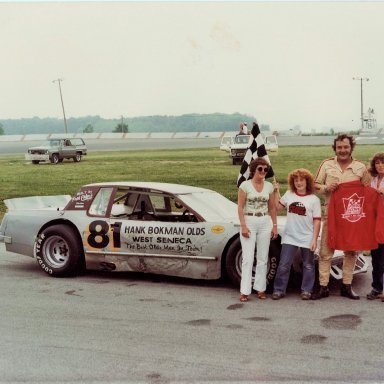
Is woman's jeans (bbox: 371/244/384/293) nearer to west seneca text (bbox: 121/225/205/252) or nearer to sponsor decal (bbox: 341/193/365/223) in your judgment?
sponsor decal (bbox: 341/193/365/223)

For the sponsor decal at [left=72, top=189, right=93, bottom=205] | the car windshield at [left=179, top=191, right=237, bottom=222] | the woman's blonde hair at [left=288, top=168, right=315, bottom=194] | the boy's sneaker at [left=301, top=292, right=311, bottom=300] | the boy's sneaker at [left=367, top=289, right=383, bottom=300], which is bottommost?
the boy's sneaker at [left=367, top=289, right=383, bottom=300]

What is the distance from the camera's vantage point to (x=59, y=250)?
662 cm

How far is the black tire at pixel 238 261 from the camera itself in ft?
18.7

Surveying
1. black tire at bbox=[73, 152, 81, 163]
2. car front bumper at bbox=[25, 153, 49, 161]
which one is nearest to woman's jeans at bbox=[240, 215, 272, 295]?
car front bumper at bbox=[25, 153, 49, 161]

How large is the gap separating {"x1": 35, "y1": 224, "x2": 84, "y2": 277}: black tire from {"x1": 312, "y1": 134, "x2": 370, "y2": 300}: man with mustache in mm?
2671

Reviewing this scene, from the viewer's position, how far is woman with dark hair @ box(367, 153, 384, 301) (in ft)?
17.5

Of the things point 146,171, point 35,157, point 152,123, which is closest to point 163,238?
point 146,171

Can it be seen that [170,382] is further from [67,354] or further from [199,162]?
[199,162]

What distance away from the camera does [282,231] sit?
582 centimetres

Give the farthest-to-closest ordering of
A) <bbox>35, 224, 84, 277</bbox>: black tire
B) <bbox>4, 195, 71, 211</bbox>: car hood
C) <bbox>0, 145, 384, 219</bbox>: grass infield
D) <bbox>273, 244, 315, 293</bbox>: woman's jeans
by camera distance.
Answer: <bbox>0, 145, 384, 219</bbox>: grass infield < <bbox>4, 195, 71, 211</bbox>: car hood < <bbox>35, 224, 84, 277</bbox>: black tire < <bbox>273, 244, 315, 293</bbox>: woman's jeans

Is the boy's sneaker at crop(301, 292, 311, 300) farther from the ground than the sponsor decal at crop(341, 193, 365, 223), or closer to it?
closer to it

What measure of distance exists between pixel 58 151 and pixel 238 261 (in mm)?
15411

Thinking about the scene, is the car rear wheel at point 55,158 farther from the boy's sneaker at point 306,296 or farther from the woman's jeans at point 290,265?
the boy's sneaker at point 306,296

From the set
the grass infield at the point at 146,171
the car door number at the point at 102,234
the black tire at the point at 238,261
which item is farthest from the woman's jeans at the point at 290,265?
the grass infield at the point at 146,171
